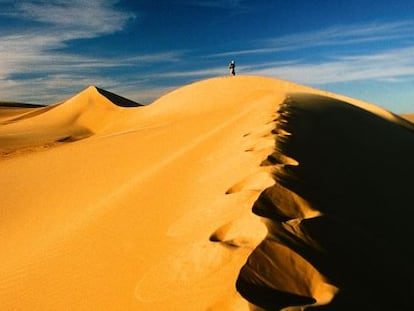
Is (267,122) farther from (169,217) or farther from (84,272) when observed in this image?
(84,272)

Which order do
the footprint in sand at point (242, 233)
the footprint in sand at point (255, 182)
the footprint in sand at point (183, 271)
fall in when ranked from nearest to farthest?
the footprint in sand at point (183, 271) → the footprint in sand at point (242, 233) → the footprint in sand at point (255, 182)

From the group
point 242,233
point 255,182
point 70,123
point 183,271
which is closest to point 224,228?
point 242,233

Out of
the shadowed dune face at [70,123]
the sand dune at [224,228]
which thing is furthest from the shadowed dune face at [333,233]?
the shadowed dune face at [70,123]

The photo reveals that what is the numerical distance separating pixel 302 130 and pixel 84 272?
3.59 m

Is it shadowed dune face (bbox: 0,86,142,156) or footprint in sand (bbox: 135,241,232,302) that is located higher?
footprint in sand (bbox: 135,241,232,302)

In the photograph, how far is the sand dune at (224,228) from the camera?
5.58 feet

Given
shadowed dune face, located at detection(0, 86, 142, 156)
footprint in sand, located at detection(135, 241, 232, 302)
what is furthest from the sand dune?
shadowed dune face, located at detection(0, 86, 142, 156)

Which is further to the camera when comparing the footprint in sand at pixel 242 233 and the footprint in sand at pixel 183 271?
the footprint in sand at pixel 242 233

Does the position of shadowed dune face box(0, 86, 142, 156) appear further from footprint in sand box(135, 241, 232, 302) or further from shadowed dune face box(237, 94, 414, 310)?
footprint in sand box(135, 241, 232, 302)

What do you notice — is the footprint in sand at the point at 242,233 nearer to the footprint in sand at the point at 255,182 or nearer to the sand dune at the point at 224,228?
the sand dune at the point at 224,228

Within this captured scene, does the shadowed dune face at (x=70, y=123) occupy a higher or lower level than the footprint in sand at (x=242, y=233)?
lower

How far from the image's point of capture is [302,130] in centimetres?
528

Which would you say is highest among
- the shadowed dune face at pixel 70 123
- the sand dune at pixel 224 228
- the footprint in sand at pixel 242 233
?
the footprint in sand at pixel 242 233

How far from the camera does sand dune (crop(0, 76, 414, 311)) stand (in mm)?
1700
